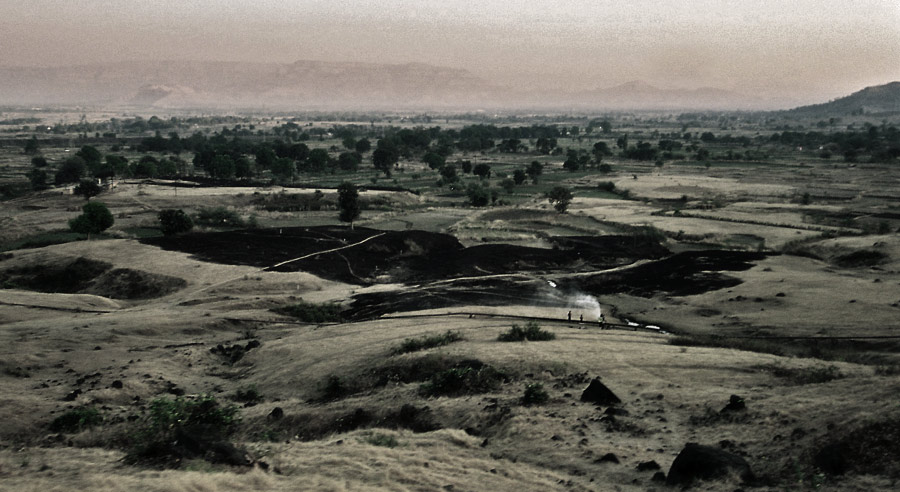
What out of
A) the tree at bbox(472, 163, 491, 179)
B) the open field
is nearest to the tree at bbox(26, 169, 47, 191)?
the open field

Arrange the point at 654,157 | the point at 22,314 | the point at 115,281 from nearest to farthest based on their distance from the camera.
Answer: the point at 22,314
the point at 115,281
the point at 654,157

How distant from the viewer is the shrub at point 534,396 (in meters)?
23.8

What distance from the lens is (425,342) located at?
32.8m

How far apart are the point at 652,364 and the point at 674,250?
4945cm

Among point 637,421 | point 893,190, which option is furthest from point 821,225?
point 637,421

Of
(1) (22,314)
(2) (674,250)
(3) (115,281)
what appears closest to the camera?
(1) (22,314)

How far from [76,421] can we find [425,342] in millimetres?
15618

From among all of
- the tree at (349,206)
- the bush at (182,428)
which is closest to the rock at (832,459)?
the bush at (182,428)

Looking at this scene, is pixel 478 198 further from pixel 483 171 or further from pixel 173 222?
pixel 173 222

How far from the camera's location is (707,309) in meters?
46.7

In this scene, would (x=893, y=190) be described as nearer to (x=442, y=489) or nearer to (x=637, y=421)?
(x=637, y=421)

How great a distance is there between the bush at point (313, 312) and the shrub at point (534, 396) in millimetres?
25365

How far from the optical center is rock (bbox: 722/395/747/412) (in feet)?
69.4

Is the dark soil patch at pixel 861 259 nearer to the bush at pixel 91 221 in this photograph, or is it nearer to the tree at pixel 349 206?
the tree at pixel 349 206
